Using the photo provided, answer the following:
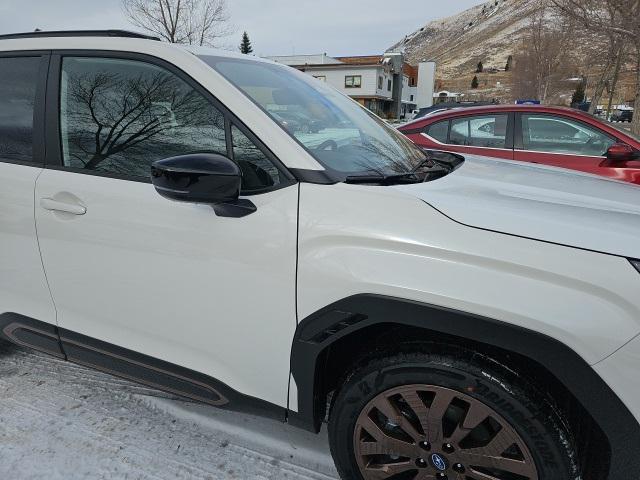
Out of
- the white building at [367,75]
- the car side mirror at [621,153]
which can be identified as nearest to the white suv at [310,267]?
the car side mirror at [621,153]

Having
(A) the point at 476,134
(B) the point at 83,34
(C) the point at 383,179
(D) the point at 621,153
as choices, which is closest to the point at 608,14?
(A) the point at 476,134

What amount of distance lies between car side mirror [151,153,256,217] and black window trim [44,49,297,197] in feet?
0.45

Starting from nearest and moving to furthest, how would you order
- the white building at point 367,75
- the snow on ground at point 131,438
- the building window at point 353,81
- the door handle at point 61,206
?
1. the door handle at point 61,206
2. the snow on ground at point 131,438
3. the white building at point 367,75
4. the building window at point 353,81

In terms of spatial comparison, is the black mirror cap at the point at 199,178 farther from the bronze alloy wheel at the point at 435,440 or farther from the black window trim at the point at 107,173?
the bronze alloy wheel at the point at 435,440

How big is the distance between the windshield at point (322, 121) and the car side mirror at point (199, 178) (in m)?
0.32

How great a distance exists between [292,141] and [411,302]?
696mm

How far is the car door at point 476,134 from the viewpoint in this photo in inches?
205

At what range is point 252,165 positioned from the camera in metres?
1.75

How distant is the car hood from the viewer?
4.63 ft

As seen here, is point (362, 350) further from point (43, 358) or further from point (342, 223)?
point (43, 358)

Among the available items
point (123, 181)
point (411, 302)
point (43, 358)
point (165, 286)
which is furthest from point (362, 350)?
point (43, 358)

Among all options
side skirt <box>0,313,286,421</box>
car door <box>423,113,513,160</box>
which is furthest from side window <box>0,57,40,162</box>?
car door <box>423,113,513,160</box>

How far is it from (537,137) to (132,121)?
440 centimetres

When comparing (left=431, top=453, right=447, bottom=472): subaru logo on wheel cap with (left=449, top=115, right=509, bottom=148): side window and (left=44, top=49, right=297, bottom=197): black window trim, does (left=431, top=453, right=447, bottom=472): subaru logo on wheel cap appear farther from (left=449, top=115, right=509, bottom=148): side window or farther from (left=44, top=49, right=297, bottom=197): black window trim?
(left=449, top=115, right=509, bottom=148): side window
